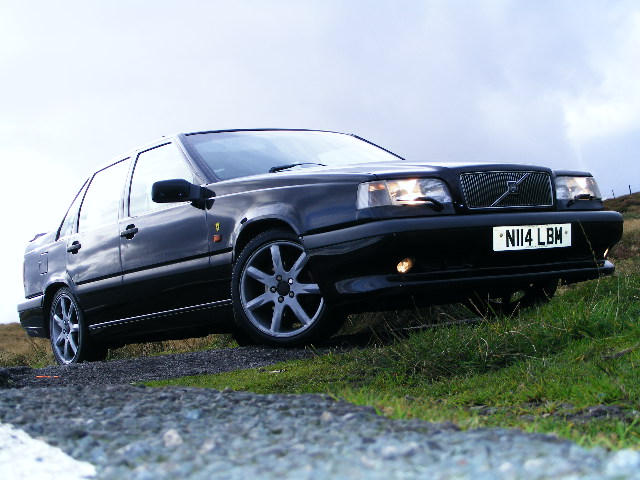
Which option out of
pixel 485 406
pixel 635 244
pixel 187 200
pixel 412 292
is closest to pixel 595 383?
pixel 485 406

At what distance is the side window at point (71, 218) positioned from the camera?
320 inches

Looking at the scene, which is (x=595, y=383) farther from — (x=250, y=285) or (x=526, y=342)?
(x=250, y=285)

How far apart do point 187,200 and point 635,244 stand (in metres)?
12.4

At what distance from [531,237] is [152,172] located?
10.0ft

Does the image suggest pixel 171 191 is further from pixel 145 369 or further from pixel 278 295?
pixel 145 369

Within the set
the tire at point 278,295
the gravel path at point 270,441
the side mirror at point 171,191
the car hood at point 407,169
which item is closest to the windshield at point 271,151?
the side mirror at point 171,191

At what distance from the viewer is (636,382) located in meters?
3.82

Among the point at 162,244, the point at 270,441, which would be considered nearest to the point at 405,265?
the point at 162,244

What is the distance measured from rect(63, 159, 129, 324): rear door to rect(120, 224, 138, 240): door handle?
0.15 meters

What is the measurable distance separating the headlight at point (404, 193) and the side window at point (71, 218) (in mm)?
3922

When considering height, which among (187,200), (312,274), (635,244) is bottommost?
(635,244)

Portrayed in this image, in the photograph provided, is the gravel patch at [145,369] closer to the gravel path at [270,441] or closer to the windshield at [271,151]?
the windshield at [271,151]

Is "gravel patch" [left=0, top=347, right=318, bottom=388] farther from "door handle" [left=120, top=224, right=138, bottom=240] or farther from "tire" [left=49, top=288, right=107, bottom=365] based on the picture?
"tire" [left=49, top=288, right=107, bottom=365]

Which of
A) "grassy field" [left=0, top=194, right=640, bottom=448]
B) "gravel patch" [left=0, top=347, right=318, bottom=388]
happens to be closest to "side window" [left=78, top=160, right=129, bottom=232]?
"gravel patch" [left=0, top=347, right=318, bottom=388]
